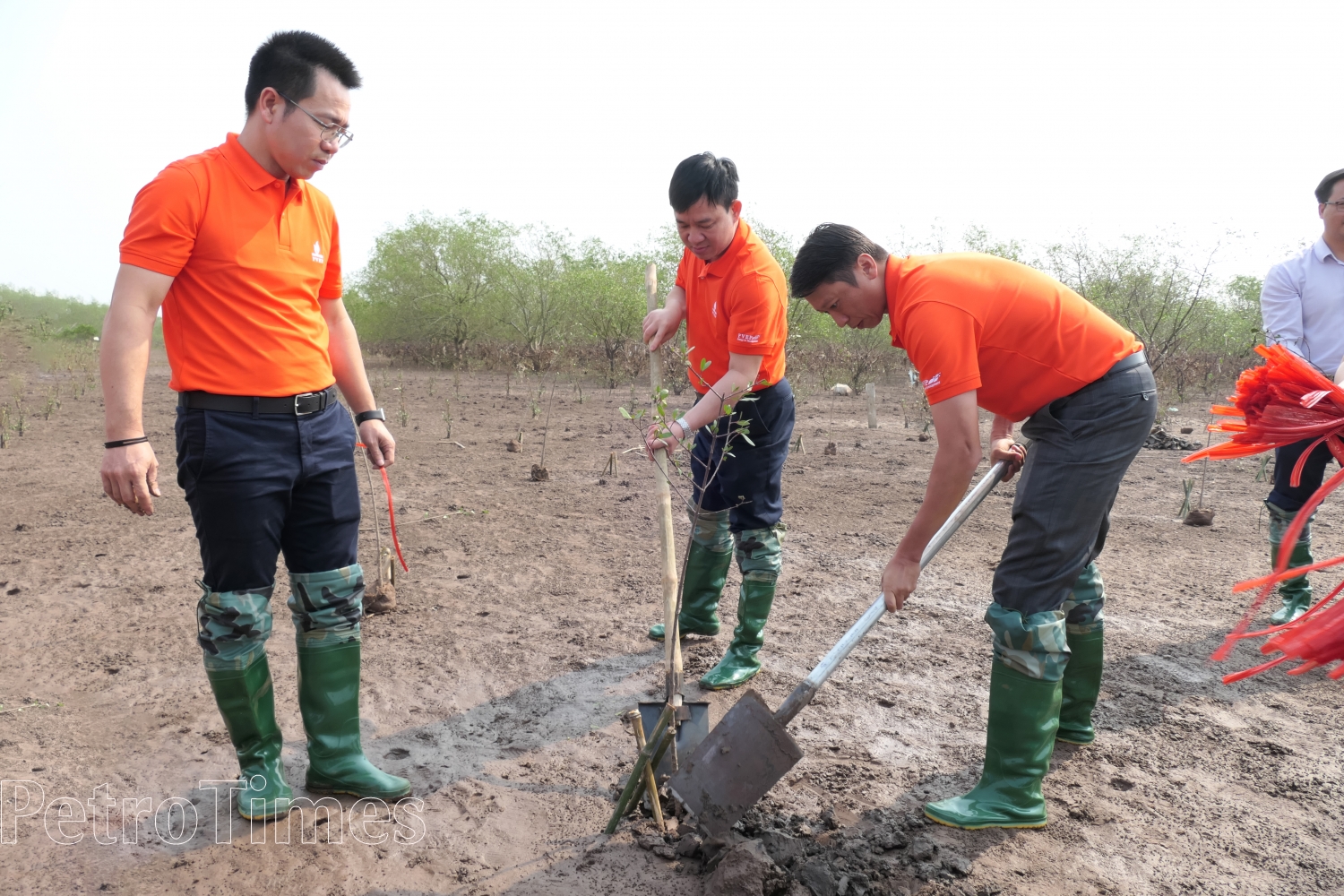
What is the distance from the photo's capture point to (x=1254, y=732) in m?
3.22

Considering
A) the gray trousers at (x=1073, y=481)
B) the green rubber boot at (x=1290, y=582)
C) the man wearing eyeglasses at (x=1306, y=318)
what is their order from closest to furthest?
the gray trousers at (x=1073, y=481) → the man wearing eyeglasses at (x=1306, y=318) → the green rubber boot at (x=1290, y=582)

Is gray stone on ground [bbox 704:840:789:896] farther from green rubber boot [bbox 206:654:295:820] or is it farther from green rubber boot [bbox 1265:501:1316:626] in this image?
green rubber boot [bbox 1265:501:1316:626]

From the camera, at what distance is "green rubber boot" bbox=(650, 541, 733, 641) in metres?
3.88

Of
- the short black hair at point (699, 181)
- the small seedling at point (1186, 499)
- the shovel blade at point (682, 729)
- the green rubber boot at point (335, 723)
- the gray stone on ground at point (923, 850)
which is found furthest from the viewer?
the small seedling at point (1186, 499)

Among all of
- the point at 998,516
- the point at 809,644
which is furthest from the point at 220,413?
the point at 998,516

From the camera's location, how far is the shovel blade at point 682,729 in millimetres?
2781

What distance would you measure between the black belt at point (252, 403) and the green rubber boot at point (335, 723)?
73 cm

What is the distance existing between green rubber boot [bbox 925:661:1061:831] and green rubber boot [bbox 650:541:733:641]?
1.49m

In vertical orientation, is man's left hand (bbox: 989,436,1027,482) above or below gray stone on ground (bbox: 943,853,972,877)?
above

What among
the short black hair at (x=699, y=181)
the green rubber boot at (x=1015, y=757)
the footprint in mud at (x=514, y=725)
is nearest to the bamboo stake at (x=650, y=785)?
the footprint in mud at (x=514, y=725)

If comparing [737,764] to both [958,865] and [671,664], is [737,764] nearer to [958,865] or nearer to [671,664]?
[671,664]

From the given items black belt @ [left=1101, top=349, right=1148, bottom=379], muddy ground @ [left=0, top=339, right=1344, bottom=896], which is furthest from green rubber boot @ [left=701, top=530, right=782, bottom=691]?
black belt @ [left=1101, top=349, right=1148, bottom=379]

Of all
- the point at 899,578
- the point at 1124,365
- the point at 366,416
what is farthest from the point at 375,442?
the point at 1124,365

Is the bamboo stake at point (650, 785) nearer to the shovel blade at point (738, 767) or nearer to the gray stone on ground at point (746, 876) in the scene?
the shovel blade at point (738, 767)
